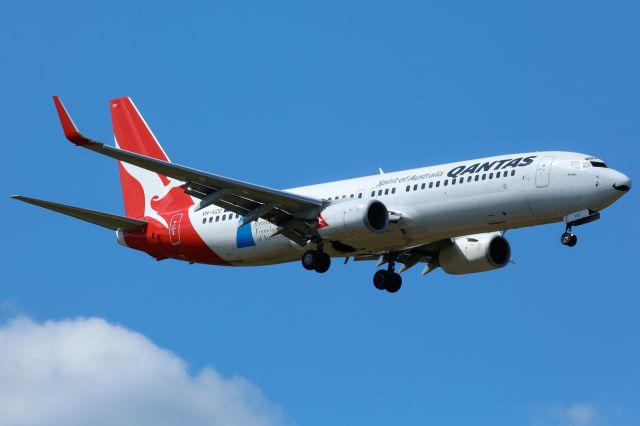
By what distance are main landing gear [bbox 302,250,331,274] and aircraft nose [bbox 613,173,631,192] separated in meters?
11.0

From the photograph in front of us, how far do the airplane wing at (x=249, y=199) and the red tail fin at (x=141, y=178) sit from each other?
245 inches

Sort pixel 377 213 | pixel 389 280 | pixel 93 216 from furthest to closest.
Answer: pixel 389 280, pixel 93 216, pixel 377 213

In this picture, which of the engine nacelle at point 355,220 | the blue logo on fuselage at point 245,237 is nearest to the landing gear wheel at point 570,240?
the engine nacelle at point 355,220

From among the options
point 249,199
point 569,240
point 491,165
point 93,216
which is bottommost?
point 569,240

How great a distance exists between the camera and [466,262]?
188 ft

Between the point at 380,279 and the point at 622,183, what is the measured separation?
469 inches

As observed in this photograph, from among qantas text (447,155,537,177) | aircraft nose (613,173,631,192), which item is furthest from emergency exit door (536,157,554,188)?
aircraft nose (613,173,631,192)

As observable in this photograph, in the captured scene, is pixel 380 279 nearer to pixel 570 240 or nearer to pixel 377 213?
pixel 377 213

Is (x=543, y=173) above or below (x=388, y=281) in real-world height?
below

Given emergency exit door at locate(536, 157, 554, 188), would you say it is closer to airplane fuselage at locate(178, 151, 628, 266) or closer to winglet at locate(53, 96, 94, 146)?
airplane fuselage at locate(178, 151, 628, 266)

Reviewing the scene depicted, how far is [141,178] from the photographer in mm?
63906

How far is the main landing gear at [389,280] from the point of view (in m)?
58.6

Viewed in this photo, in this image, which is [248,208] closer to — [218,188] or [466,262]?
[218,188]

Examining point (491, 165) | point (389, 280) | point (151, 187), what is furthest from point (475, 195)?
point (151, 187)
